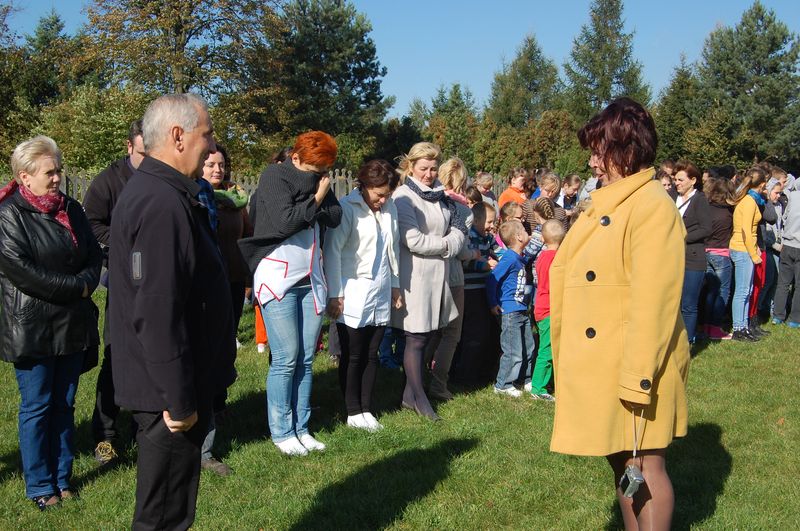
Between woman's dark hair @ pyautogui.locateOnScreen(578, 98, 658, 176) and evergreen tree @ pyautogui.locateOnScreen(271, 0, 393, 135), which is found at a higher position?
evergreen tree @ pyautogui.locateOnScreen(271, 0, 393, 135)

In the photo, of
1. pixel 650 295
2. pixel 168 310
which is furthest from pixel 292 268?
pixel 650 295

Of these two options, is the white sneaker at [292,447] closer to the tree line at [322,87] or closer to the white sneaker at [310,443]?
the white sneaker at [310,443]

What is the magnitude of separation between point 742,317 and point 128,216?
Answer: 916cm

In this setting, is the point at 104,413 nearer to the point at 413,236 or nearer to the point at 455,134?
the point at 413,236

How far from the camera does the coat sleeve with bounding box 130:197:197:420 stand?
2.57 m

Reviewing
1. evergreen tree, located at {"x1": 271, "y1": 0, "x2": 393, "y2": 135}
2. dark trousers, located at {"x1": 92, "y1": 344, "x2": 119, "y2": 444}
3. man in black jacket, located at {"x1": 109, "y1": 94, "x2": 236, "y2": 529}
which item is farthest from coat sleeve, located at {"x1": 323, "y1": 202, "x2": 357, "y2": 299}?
evergreen tree, located at {"x1": 271, "y1": 0, "x2": 393, "y2": 135}

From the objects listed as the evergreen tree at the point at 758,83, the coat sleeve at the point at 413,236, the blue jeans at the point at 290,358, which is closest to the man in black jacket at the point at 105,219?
the blue jeans at the point at 290,358

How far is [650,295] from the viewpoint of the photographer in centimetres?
305

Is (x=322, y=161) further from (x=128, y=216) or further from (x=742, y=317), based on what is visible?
(x=742, y=317)

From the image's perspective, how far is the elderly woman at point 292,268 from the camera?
16.5 feet

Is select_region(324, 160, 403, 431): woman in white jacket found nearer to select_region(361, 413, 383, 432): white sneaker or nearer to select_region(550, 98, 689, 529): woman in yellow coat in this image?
select_region(361, 413, 383, 432): white sneaker

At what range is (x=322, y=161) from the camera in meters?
5.20

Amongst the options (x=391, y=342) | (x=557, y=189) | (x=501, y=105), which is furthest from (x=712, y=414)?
(x=501, y=105)

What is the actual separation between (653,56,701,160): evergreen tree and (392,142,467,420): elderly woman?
35603 millimetres
